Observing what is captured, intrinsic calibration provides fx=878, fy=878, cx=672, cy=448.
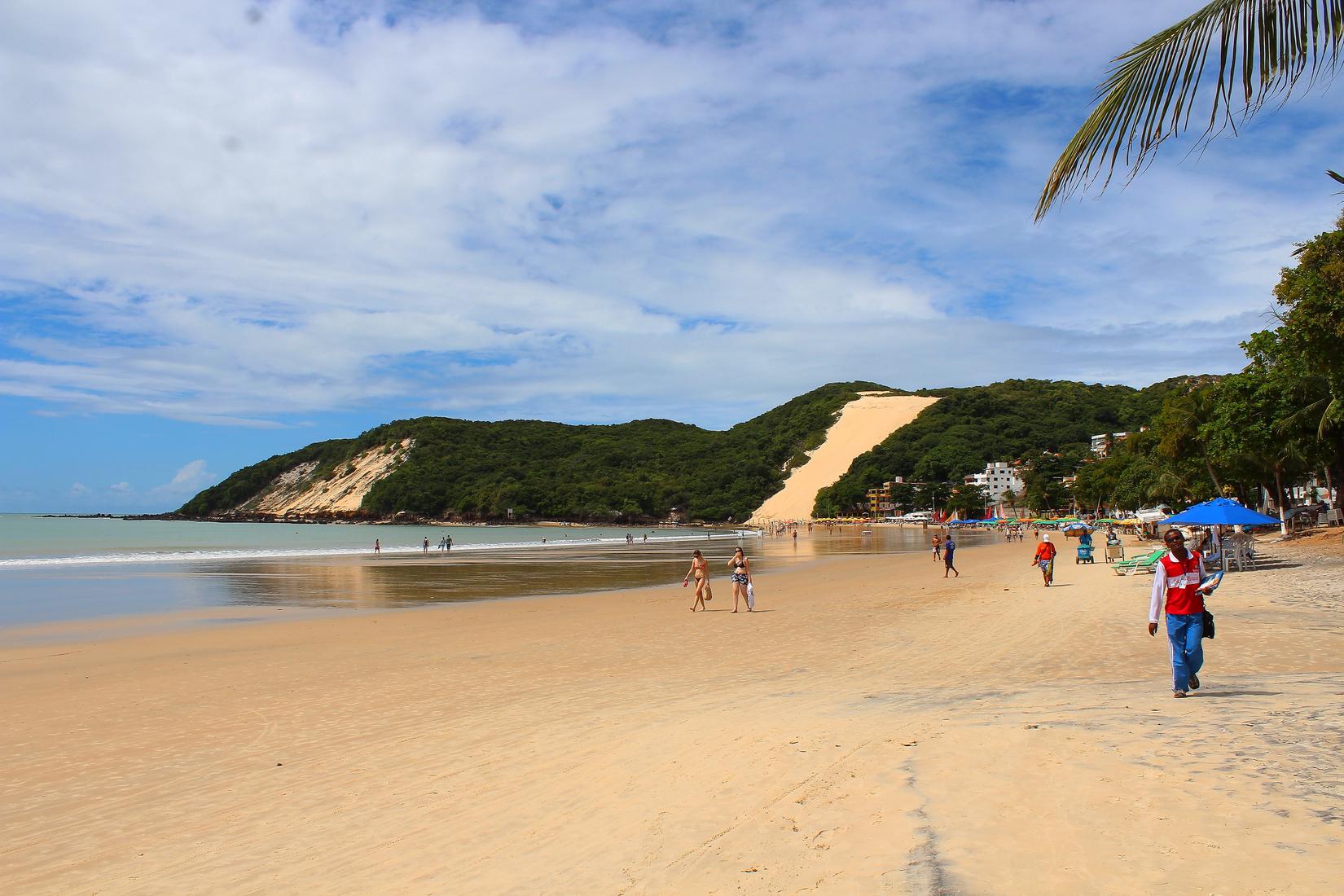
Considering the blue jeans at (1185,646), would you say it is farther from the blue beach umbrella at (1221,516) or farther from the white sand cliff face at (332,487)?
the white sand cliff face at (332,487)

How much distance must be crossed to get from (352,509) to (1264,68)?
554 ft

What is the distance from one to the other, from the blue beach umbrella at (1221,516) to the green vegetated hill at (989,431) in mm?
116340

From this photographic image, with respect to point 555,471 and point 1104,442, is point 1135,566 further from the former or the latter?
point 555,471

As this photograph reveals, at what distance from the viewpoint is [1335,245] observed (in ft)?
64.3

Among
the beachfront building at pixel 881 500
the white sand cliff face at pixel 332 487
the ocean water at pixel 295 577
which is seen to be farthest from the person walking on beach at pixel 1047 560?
the white sand cliff face at pixel 332 487

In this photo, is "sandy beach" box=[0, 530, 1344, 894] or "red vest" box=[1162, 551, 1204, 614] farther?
"red vest" box=[1162, 551, 1204, 614]

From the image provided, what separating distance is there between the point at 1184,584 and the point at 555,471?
525ft

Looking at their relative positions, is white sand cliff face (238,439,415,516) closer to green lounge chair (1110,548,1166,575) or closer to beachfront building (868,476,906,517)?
beachfront building (868,476,906,517)

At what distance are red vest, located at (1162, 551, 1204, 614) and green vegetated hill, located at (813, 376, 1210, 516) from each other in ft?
434

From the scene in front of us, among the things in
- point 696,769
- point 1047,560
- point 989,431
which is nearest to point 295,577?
point 1047,560

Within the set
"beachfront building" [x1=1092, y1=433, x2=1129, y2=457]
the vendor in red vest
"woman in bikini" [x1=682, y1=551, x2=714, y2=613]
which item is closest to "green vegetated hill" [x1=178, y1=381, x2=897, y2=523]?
"beachfront building" [x1=1092, y1=433, x2=1129, y2=457]

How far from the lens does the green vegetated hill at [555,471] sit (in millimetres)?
149250

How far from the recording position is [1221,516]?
19969mm

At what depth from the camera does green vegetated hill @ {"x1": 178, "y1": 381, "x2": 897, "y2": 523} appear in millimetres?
149250
